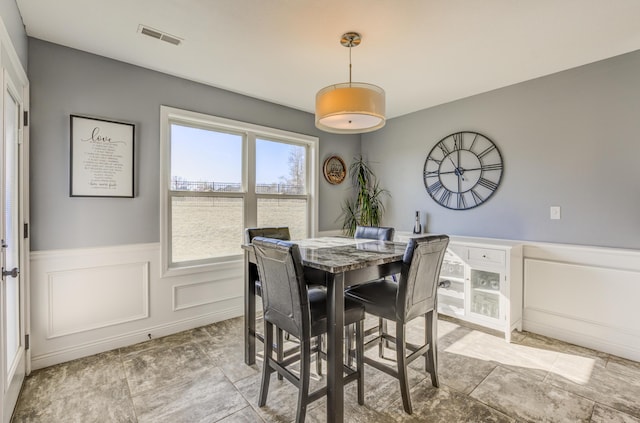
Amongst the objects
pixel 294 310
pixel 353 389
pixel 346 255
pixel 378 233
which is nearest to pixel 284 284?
pixel 294 310

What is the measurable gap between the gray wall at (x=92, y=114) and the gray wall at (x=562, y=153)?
9.71ft

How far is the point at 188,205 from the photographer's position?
3.15 meters

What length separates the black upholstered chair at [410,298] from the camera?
69.8 inches

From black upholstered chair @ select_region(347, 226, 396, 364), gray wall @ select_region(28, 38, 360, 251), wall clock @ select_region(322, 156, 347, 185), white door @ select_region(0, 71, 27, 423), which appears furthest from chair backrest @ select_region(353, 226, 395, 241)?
white door @ select_region(0, 71, 27, 423)

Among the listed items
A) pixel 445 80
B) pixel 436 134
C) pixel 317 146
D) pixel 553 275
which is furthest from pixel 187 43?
pixel 553 275

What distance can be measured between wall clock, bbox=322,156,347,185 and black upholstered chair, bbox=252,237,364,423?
257cm

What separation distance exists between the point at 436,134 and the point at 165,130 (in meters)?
3.06

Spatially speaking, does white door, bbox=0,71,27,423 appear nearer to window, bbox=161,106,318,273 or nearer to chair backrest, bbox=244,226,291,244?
window, bbox=161,106,318,273

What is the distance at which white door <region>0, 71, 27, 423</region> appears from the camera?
69.1 inches

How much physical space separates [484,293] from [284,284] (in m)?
2.33

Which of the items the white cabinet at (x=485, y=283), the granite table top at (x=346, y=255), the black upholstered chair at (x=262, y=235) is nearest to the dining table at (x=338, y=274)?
the granite table top at (x=346, y=255)

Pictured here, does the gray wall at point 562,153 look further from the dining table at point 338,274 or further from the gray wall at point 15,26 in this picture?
the gray wall at point 15,26

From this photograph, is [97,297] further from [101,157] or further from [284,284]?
[284,284]

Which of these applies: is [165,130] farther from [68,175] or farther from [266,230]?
[266,230]
